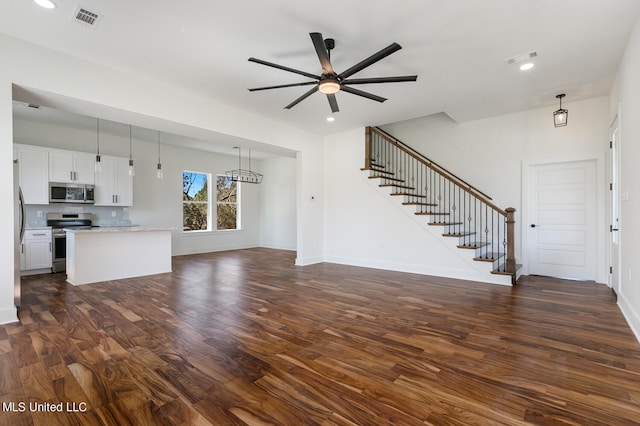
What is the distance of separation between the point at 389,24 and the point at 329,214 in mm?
4739

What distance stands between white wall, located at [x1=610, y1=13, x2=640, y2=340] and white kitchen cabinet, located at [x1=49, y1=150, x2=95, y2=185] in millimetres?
8906

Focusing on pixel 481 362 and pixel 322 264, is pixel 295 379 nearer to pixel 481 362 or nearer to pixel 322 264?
pixel 481 362

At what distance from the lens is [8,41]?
10.5 ft

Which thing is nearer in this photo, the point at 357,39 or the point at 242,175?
the point at 357,39

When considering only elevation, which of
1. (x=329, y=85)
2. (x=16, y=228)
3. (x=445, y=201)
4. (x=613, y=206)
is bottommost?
(x=16, y=228)

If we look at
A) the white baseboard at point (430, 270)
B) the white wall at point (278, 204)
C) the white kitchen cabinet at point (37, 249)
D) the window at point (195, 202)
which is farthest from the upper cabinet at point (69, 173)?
the white baseboard at point (430, 270)

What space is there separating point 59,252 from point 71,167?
1.78 metres

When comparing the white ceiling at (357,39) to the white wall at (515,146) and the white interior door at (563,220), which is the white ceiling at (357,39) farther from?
the white interior door at (563,220)

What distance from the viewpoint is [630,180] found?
309 centimetres

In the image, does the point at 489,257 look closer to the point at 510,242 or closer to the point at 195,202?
the point at 510,242

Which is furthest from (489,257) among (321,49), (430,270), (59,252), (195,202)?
Answer: (59,252)

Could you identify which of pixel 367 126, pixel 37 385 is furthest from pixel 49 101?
pixel 367 126

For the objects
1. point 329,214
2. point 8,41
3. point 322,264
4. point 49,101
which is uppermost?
point 8,41

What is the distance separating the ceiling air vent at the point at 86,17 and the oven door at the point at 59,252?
4899 mm
